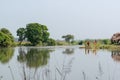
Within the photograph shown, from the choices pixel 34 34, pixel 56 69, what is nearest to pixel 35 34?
pixel 34 34

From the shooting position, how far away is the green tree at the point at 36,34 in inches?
2601

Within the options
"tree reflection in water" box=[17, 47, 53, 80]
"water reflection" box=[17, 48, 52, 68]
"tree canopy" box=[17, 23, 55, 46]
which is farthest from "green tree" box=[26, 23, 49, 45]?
"tree reflection in water" box=[17, 47, 53, 80]

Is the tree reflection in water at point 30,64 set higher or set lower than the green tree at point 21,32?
lower

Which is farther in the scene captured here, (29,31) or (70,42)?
(70,42)

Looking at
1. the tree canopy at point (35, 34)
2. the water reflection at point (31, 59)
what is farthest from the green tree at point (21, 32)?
the water reflection at point (31, 59)

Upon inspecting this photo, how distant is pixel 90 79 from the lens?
428 inches

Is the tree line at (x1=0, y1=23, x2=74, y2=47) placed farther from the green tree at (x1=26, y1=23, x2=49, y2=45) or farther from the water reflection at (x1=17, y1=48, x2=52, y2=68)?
the water reflection at (x1=17, y1=48, x2=52, y2=68)

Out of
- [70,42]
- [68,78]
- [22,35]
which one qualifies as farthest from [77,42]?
[68,78]

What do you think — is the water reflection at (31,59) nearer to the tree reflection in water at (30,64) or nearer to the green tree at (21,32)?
the tree reflection in water at (30,64)

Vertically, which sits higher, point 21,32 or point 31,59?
point 21,32

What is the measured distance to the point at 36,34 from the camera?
66562mm

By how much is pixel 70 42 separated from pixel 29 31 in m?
11.6

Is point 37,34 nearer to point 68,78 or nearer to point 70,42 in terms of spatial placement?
point 70,42

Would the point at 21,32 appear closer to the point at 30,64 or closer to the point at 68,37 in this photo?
the point at 68,37
